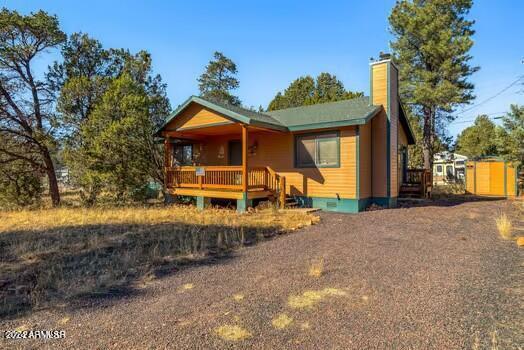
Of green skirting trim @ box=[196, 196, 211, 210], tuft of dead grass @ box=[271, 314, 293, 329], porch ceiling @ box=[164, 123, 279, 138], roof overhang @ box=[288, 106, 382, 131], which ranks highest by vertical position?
porch ceiling @ box=[164, 123, 279, 138]

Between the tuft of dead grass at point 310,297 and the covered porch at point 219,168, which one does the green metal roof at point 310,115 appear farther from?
the tuft of dead grass at point 310,297

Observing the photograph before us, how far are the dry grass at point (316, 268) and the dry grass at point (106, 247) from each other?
156 cm

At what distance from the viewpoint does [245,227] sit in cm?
779

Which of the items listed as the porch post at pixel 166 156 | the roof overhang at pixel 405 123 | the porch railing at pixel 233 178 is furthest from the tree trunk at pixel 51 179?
the roof overhang at pixel 405 123

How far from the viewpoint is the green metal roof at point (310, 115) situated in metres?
10.0

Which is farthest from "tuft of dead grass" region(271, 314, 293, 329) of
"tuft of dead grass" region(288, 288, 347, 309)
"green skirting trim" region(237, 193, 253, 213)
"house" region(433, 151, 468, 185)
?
"house" region(433, 151, 468, 185)

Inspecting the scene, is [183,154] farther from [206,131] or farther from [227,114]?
[227,114]

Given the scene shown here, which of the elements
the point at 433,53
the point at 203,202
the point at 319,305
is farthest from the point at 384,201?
the point at 433,53

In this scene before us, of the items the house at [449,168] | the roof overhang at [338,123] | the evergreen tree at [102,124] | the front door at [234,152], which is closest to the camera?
the roof overhang at [338,123]

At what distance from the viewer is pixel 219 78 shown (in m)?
A: 34.5

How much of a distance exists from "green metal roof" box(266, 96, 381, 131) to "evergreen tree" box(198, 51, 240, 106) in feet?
71.9

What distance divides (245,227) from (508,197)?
14.8 metres

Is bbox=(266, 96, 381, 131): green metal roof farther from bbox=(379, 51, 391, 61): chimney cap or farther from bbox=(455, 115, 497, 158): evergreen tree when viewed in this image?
bbox=(455, 115, 497, 158): evergreen tree

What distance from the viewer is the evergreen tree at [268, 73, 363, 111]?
3503 cm
